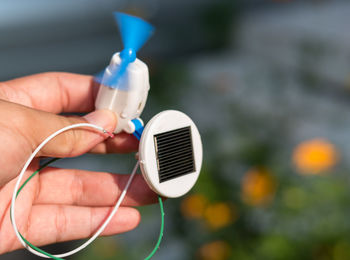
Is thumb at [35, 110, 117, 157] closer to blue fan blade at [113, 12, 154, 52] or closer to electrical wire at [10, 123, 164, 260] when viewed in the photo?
electrical wire at [10, 123, 164, 260]

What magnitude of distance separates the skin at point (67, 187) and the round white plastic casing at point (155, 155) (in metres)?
0.13

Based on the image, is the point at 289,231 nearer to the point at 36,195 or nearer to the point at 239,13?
the point at 36,195

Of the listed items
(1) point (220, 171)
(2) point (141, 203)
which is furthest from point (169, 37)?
(2) point (141, 203)

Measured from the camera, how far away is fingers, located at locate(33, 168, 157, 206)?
113 centimetres

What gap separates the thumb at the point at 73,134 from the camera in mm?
945

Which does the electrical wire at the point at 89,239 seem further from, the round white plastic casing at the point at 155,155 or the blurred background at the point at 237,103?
the blurred background at the point at 237,103

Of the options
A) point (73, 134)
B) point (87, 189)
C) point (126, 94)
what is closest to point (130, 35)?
point (126, 94)

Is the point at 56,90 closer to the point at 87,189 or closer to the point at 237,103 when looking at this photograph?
the point at 87,189

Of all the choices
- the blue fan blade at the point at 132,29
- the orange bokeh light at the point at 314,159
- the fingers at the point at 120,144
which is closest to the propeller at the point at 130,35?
the blue fan blade at the point at 132,29

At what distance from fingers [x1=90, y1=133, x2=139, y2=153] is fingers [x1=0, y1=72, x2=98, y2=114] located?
0.15 meters

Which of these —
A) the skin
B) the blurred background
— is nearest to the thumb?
the skin

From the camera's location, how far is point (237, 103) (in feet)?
7.10

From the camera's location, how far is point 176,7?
3.39 metres

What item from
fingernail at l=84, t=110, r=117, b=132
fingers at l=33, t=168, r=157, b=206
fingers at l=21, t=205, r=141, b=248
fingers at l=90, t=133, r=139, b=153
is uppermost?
fingernail at l=84, t=110, r=117, b=132
